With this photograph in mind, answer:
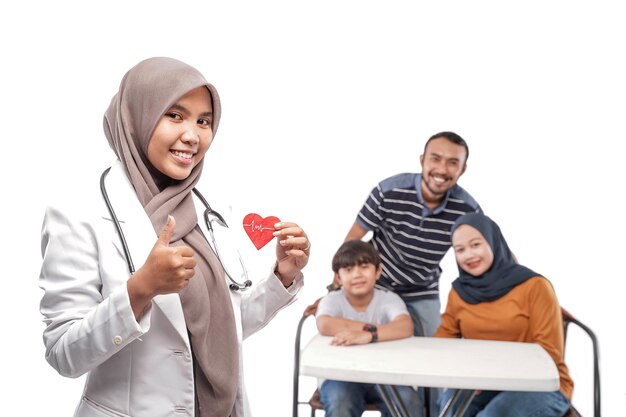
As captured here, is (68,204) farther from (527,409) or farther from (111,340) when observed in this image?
(527,409)

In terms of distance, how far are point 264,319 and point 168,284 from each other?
56cm

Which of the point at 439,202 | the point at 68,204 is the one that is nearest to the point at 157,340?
the point at 68,204

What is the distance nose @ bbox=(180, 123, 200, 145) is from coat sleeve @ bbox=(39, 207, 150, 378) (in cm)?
31

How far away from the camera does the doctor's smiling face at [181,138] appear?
1836 millimetres

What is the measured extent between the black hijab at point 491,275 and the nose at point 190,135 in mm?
2226

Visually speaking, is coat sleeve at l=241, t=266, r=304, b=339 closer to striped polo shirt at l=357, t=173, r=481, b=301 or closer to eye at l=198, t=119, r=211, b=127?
eye at l=198, t=119, r=211, b=127

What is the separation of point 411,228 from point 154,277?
291 cm

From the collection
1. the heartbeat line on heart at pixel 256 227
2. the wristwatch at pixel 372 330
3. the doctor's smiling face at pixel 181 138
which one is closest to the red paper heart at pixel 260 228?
the heartbeat line on heart at pixel 256 227

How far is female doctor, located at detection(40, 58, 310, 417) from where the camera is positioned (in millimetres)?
1600

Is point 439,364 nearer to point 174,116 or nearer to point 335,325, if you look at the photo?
point 335,325

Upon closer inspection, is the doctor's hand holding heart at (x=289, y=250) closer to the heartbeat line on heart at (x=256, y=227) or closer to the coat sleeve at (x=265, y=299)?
the coat sleeve at (x=265, y=299)

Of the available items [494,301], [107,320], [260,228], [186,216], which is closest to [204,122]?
[186,216]

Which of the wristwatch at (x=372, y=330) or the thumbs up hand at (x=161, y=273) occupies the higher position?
the thumbs up hand at (x=161, y=273)

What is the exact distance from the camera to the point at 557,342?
3607mm
